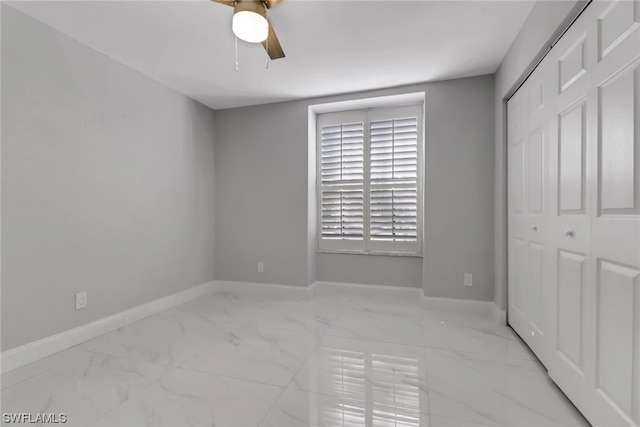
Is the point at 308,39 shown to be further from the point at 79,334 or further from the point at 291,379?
the point at 79,334

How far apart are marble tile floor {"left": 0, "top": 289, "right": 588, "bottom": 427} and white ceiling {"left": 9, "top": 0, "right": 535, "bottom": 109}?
2.43 metres

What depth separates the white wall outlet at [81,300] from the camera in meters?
2.35

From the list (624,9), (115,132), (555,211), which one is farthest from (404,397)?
(115,132)

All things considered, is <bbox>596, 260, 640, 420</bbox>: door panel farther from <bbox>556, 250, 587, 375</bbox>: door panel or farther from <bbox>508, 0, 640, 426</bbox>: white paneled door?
<bbox>556, 250, 587, 375</bbox>: door panel

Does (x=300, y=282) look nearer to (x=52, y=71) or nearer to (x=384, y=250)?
(x=384, y=250)

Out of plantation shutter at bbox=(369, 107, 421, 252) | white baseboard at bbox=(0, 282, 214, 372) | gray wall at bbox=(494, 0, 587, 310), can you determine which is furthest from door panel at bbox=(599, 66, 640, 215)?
white baseboard at bbox=(0, 282, 214, 372)

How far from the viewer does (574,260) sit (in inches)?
60.9

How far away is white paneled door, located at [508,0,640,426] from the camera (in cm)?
115

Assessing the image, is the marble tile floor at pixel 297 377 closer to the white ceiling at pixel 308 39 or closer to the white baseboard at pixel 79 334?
the white baseboard at pixel 79 334

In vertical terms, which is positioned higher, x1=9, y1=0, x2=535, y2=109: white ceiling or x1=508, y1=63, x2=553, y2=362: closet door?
x1=9, y1=0, x2=535, y2=109: white ceiling

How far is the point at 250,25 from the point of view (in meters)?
1.74

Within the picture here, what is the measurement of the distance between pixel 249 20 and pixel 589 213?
2071mm

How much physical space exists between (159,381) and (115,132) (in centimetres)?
214

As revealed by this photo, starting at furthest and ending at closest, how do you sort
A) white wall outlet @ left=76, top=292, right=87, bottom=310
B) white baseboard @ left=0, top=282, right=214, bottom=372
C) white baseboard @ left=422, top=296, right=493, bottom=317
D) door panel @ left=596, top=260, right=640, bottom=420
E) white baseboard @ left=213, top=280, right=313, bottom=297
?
white baseboard @ left=213, top=280, right=313, bottom=297
white baseboard @ left=422, top=296, right=493, bottom=317
white wall outlet @ left=76, top=292, right=87, bottom=310
white baseboard @ left=0, top=282, right=214, bottom=372
door panel @ left=596, top=260, right=640, bottom=420
